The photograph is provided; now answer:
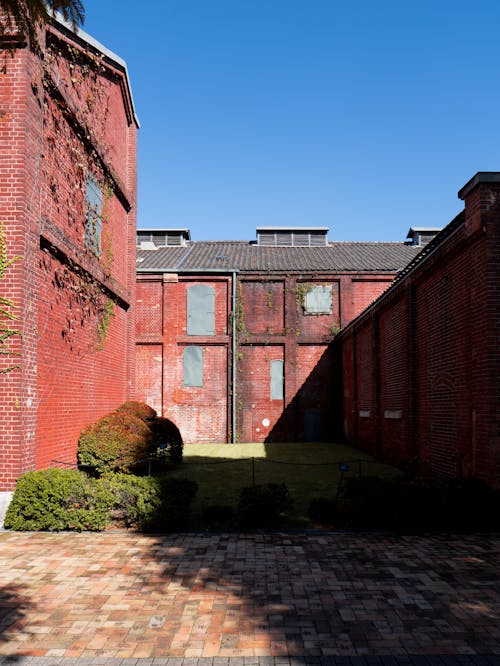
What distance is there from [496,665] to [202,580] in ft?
10.3

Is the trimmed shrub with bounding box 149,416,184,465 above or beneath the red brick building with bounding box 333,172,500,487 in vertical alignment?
beneath

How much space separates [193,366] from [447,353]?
1414 cm

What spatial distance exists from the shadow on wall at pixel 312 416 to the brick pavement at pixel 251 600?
15128mm

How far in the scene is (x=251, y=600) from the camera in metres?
5.36

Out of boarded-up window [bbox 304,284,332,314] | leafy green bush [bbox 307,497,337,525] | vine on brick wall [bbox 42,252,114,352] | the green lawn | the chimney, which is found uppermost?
boarded-up window [bbox 304,284,332,314]

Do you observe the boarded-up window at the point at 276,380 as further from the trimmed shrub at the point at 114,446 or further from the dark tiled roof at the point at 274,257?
the trimmed shrub at the point at 114,446

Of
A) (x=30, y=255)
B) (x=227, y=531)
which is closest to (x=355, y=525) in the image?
(x=227, y=531)

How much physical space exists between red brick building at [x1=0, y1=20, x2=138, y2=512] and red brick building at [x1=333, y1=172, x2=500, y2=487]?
7.46 metres

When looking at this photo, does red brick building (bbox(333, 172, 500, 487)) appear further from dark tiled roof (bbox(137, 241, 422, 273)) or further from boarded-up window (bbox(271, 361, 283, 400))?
dark tiled roof (bbox(137, 241, 422, 273))

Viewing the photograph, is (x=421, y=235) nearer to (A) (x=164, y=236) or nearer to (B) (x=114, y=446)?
(A) (x=164, y=236)

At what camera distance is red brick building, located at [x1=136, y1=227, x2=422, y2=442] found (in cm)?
2280

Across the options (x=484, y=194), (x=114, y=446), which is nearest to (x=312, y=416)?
(x=114, y=446)

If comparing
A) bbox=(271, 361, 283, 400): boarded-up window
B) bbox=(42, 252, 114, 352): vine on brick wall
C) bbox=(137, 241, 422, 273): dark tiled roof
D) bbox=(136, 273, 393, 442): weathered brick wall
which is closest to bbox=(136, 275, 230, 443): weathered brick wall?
bbox=(136, 273, 393, 442): weathered brick wall

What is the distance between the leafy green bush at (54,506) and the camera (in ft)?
26.3
